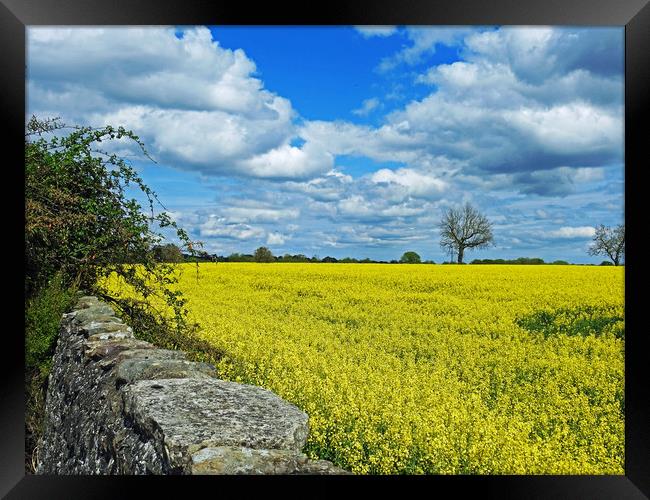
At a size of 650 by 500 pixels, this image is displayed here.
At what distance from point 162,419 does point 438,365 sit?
5.01 m

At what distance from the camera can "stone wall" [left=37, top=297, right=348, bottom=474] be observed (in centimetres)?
243

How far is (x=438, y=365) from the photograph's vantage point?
709cm

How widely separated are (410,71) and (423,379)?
12.5 feet

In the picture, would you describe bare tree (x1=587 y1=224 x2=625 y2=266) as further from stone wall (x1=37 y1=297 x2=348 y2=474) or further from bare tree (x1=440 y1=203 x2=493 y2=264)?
stone wall (x1=37 y1=297 x2=348 y2=474)

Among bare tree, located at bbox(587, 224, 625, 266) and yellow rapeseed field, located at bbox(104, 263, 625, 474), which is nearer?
yellow rapeseed field, located at bbox(104, 263, 625, 474)

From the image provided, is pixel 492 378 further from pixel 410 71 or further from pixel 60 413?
pixel 60 413

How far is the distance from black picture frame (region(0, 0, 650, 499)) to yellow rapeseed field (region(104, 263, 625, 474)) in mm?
296

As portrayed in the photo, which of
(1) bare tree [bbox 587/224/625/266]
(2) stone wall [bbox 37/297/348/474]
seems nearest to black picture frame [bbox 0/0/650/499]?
(2) stone wall [bbox 37/297/348/474]

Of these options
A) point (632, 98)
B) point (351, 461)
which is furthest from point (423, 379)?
point (632, 98)
